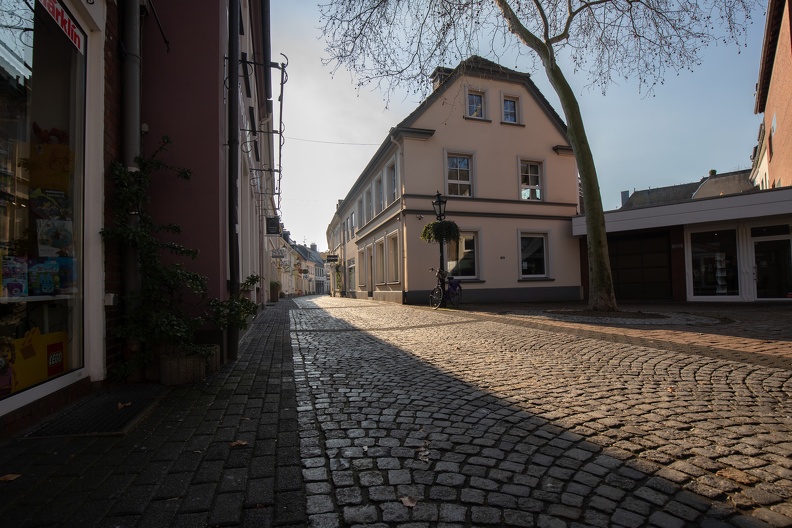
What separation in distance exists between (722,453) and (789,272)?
15.2 metres

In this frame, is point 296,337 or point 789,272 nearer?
point 296,337

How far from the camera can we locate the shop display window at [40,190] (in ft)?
9.28

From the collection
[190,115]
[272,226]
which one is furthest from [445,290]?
[190,115]

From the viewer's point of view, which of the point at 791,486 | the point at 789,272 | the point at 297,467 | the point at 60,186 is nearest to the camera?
the point at 791,486

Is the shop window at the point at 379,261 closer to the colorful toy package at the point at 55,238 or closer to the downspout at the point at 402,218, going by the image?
the downspout at the point at 402,218

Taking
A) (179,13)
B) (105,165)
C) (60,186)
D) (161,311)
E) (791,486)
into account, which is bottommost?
(791,486)

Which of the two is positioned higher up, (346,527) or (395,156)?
(395,156)

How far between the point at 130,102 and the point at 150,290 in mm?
1719

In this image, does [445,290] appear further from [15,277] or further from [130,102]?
[15,277]

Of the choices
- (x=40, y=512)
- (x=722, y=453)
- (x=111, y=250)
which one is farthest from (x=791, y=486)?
(x=111, y=250)

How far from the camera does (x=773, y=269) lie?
13906mm

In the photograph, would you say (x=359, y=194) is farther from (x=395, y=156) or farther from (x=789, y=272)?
(x=789, y=272)

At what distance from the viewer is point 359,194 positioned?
26.3 meters

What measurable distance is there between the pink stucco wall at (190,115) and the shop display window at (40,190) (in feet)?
2.98
